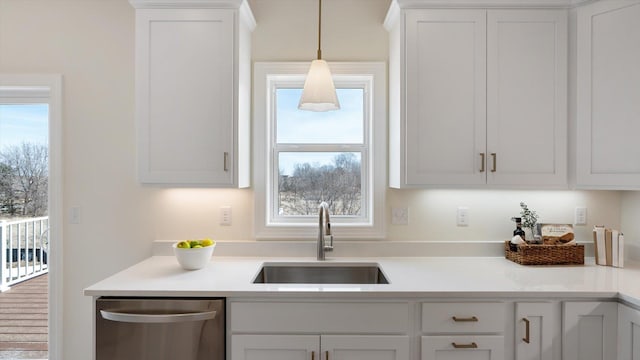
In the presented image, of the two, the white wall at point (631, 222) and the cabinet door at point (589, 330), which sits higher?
the white wall at point (631, 222)

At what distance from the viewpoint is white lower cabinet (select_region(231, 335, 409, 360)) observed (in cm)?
160

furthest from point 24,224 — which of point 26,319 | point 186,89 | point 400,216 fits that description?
point 400,216

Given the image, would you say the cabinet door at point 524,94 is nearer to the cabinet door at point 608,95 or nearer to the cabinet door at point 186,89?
the cabinet door at point 608,95

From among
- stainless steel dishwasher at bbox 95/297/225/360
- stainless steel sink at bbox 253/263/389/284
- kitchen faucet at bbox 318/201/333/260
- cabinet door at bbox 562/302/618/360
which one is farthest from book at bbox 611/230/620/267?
stainless steel dishwasher at bbox 95/297/225/360

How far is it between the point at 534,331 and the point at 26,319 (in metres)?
2.98

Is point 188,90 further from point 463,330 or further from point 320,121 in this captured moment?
point 463,330

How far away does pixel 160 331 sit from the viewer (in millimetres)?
1584

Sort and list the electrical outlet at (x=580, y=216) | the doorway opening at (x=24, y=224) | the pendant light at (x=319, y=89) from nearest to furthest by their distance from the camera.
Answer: the pendant light at (x=319, y=89) → the electrical outlet at (x=580, y=216) → the doorway opening at (x=24, y=224)

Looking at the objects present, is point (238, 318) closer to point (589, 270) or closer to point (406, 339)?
point (406, 339)

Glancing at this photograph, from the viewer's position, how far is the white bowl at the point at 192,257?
1.91 meters

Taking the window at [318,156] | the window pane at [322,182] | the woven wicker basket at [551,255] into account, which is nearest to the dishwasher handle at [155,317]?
the window at [318,156]

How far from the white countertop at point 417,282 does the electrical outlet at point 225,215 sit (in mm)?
249

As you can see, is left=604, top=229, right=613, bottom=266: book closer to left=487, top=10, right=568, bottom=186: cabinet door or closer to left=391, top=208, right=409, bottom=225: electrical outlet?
left=487, top=10, right=568, bottom=186: cabinet door

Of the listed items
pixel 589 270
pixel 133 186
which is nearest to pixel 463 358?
pixel 589 270
